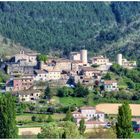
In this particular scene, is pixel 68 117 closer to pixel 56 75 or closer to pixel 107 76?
pixel 107 76

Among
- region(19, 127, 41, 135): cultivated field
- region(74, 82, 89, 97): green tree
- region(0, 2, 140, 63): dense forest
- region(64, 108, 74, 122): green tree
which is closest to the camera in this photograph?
region(19, 127, 41, 135): cultivated field

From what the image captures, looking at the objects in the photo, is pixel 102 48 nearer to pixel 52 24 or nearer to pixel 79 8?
pixel 52 24

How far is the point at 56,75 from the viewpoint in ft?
107

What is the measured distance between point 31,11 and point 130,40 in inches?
747

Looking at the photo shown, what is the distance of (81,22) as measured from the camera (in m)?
63.6

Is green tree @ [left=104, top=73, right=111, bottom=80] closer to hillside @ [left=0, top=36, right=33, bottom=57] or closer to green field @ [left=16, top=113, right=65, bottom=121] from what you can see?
green field @ [left=16, top=113, right=65, bottom=121]

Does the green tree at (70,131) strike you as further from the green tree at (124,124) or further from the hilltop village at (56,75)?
the hilltop village at (56,75)

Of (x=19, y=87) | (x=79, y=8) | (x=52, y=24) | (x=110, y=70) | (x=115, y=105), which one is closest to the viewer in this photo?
(x=115, y=105)

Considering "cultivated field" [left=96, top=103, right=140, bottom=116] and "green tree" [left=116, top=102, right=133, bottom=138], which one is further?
"cultivated field" [left=96, top=103, right=140, bottom=116]

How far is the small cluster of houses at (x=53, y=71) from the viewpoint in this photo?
100 ft

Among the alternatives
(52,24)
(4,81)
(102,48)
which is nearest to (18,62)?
(4,81)

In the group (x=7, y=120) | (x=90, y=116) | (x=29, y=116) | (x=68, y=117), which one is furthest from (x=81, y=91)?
(x=7, y=120)

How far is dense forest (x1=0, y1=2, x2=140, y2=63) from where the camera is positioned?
49406 millimetres

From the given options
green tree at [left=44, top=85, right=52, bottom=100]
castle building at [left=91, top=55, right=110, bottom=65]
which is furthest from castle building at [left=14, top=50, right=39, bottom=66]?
green tree at [left=44, top=85, right=52, bottom=100]
